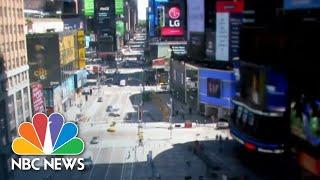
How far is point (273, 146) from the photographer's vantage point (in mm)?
61938

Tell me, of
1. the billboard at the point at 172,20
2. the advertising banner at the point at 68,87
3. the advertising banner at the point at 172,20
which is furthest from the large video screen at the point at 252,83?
the advertising banner at the point at 172,20

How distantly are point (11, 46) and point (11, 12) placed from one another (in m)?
4.42

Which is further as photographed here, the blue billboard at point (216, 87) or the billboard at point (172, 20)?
the billboard at point (172, 20)

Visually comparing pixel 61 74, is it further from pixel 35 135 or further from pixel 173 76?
pixel 35 135

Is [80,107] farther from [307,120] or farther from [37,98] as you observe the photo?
[307,120]

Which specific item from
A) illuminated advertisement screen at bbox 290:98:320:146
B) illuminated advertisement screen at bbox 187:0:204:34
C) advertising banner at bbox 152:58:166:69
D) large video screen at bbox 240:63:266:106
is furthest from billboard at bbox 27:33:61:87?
illuminated advertisement screen at bbox 290:98:320:146

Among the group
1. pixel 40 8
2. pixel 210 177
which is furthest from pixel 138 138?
pixel 40 8

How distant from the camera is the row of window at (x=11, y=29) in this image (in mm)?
71750

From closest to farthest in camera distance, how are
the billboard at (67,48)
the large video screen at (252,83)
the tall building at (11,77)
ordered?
the large video screen at (252,83) → the tall building at (11,77) → the billboard at (67,48)

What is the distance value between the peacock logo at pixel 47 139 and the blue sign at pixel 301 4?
58.1ft

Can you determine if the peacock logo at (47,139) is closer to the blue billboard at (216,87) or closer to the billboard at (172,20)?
the blue billboard at (216,87)

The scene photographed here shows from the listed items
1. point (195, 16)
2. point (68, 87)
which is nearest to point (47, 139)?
point (195, 16)

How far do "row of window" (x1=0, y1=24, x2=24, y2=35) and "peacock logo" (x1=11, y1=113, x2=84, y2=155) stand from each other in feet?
122

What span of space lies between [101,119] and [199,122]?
55.8 feet
